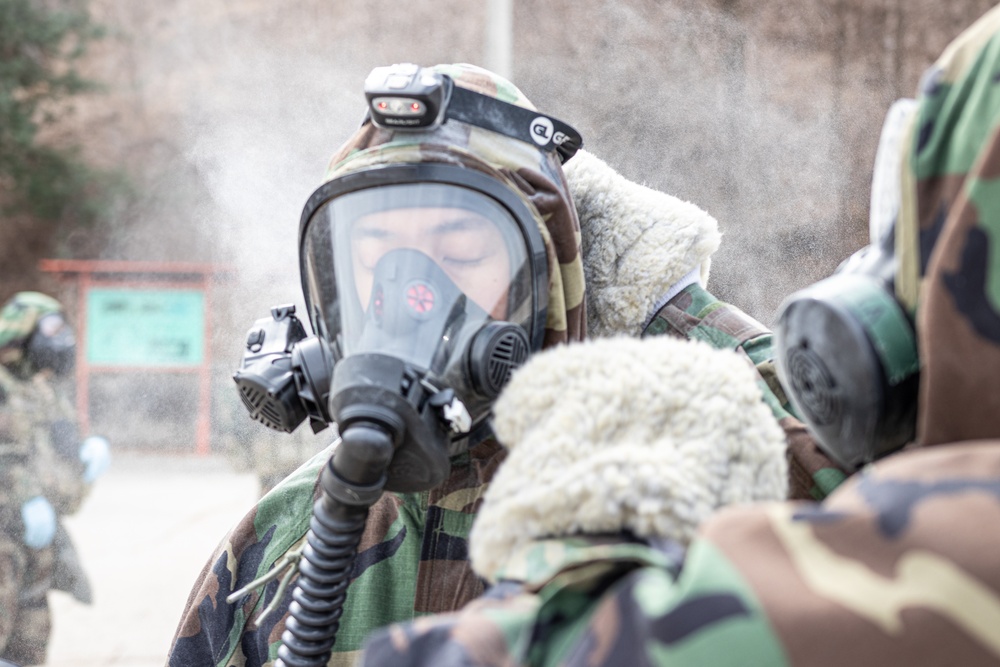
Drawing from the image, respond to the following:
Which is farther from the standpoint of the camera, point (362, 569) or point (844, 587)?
point (362, 569)

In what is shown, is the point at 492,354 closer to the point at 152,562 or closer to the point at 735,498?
the point at 735,498

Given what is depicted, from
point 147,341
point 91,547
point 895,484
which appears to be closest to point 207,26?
point 147,341

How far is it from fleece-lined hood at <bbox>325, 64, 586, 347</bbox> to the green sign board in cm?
1014

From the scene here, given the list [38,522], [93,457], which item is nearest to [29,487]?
[38,522]

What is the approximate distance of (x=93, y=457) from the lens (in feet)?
18.8

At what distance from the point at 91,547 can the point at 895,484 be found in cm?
803

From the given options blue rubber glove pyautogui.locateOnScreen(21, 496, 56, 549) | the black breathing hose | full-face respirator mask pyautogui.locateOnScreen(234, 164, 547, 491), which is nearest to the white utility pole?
blue rubber glove pyautogui.locateOnScreen(21, 496, 56, 549)

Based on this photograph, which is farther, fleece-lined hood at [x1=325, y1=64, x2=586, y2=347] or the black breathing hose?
fleece-lined hood at [x1=325, y1=64, x2=586, y2=347]

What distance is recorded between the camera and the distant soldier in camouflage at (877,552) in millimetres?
596

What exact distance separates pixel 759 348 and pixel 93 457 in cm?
501

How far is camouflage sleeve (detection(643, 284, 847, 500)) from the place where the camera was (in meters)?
1.25

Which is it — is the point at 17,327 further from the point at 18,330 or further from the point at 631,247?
the point at 631,247

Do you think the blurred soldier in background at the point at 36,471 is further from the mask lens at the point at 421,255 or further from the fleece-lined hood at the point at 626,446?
the fleece-lined hood at the point at 626,446

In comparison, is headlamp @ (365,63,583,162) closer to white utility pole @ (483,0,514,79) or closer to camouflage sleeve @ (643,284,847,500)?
camouflage sleeve @ (643,284,847,500)
